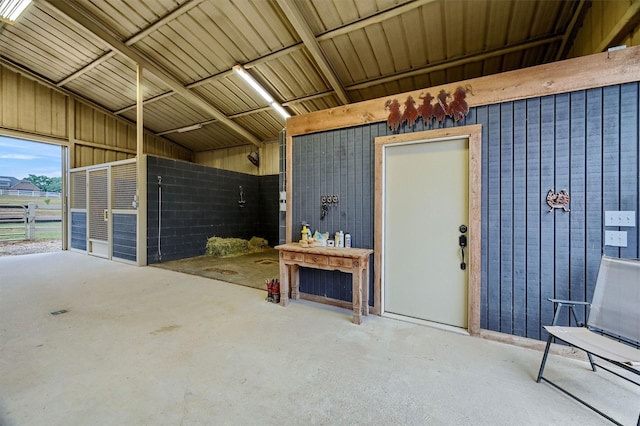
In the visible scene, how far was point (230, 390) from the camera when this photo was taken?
176 cm

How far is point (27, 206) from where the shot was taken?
8.70m

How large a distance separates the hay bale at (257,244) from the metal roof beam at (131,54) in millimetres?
3599

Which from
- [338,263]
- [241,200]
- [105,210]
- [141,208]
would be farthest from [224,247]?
[338,263]

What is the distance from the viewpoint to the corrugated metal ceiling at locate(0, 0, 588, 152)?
3887 millimetres

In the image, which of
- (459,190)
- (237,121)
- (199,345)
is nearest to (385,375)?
(199,345)

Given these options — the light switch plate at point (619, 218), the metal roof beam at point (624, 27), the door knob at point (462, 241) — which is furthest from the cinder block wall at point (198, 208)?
the metal roof beam at point (624, 27)

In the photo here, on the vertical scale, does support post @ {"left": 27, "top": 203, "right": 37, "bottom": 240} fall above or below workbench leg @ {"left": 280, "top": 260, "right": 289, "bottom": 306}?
above

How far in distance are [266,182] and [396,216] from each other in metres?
6.52

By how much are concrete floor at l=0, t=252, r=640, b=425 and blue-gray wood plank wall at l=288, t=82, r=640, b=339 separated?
21.2 inches

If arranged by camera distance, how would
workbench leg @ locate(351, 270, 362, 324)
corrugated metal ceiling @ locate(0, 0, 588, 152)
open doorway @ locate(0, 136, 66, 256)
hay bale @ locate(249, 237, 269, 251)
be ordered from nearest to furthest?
workbench leg @ locate(351, 270, 362, 324) < corrugated metal ceiling @ locate(0, 0, 588, 152) < open doorway @ locate(0, 136, 66, 256) < hay bale @ locate(249, 237, 269, 251)

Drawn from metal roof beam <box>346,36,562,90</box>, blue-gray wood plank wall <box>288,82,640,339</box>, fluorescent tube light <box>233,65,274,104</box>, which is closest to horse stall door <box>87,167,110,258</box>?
fluorescent tube light <box>233,65,274,104</box>

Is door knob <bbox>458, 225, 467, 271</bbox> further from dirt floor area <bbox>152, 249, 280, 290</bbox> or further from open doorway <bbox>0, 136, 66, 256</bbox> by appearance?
open doorway <bbox>0, 136, 66, 256</bbox>

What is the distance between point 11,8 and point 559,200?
316 inches

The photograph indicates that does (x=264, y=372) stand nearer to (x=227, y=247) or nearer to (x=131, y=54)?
(x=227, y=247)
